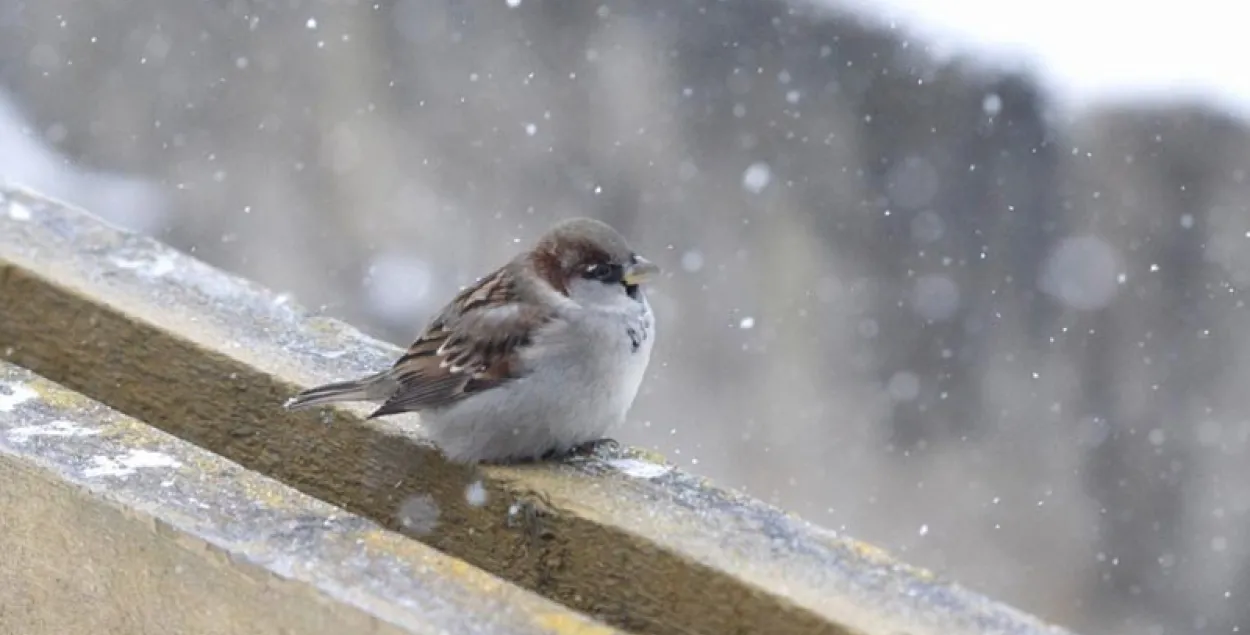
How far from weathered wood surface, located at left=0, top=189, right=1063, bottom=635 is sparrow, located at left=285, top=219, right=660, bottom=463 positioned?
0.07m

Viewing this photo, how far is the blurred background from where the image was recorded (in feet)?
18.0

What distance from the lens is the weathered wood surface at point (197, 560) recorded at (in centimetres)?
121

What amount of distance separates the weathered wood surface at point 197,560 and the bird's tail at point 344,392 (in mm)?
165

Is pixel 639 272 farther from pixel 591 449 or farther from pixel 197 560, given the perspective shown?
pixel 197 560

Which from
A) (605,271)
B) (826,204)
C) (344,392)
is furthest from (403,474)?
(826,204)

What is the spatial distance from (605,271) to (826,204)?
4175mm

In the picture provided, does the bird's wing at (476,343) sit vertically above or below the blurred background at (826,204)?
below

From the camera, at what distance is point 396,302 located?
18.9 feet

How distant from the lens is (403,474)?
5.39ft

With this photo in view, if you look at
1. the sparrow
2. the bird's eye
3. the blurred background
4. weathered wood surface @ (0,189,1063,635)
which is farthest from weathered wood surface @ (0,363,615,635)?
the blurred background

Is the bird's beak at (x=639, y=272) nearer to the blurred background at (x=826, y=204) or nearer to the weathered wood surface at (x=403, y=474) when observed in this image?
the weathered wood surface at (x=403, y=474)

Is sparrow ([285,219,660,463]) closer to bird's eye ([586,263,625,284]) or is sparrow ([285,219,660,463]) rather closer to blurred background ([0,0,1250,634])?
bird's eye ([586,263,625,284])

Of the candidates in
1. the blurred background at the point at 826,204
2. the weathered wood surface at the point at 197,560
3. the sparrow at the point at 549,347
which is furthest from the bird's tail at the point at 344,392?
the blurred background at the point at 826,204

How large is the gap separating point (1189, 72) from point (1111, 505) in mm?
1593
